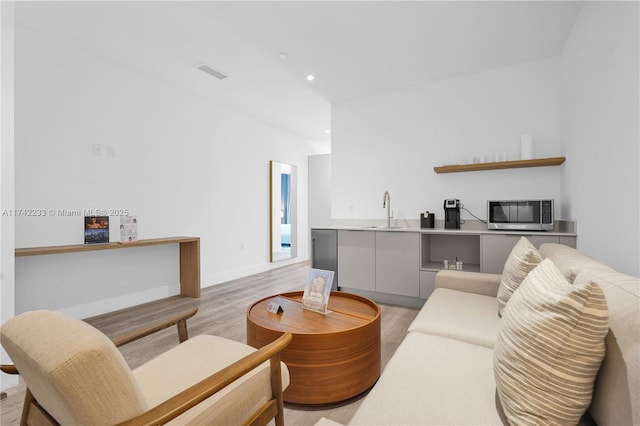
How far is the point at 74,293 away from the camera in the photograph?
9.76 feet

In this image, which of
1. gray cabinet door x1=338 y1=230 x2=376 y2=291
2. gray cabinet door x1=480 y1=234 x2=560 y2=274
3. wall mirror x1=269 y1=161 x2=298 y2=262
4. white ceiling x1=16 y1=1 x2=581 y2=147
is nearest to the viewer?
white ceiling x1=16 y1=1 x2=581 y2=147

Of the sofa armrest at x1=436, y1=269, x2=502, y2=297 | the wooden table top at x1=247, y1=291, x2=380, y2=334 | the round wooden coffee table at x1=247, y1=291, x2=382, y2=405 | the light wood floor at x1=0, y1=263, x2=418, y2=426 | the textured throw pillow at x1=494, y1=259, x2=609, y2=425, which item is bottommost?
the light wood floor at x1=0, y1=263, x2=418, y2=426

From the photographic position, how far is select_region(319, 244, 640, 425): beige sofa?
0.74 m

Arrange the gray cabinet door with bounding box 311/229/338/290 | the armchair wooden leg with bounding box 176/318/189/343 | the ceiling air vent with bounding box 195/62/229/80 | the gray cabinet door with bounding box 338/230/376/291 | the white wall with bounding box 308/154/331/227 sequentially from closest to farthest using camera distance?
the armchair wooden leg with bounding box 176/318/189/343, the ceiling air vent with bounding box 195/62/229/80, the gray cabinet door with bounding box 338/230/376/291, the gray cabinet door with bounding box 311/229/338/290, the white wall with bounding box 308/154/331/227

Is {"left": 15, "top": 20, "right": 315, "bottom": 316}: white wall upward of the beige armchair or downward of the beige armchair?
upward

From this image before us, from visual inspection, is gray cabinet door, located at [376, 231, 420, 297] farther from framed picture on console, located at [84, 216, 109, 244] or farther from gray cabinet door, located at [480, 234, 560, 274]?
framed picture on console, located at [84, 216, 109, 244]

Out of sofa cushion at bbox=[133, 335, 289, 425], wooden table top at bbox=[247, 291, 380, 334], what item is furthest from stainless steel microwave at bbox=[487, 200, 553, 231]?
sofa cushion at bbox=[133, 335, 289, 425]

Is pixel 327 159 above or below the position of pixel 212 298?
above

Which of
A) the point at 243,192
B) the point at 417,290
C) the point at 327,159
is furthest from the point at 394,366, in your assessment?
the point at 327,159

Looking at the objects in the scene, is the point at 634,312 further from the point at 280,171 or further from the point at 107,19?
the point at 280,171

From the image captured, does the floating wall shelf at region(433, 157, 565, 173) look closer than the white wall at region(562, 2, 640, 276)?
No

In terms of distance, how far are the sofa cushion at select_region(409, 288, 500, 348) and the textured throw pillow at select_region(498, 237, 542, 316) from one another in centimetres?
16

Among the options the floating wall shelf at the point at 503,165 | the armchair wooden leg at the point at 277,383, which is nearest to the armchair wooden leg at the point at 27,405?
the armchair wooden leg at the point at 277,383

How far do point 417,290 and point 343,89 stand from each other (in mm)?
2658
